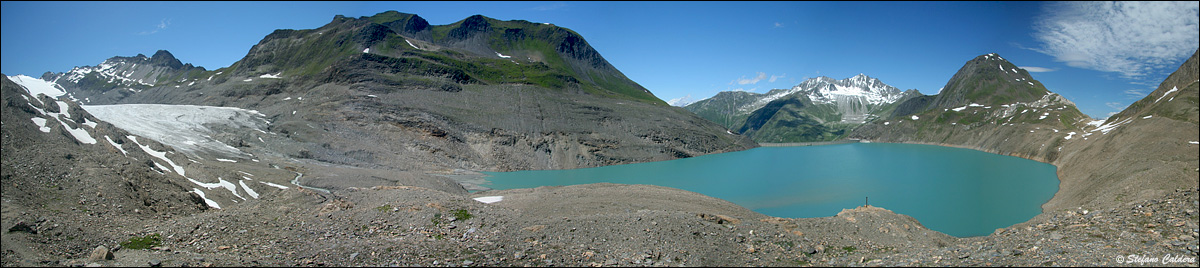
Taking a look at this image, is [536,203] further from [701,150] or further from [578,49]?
[578,49]

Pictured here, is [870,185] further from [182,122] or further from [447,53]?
[447,53]

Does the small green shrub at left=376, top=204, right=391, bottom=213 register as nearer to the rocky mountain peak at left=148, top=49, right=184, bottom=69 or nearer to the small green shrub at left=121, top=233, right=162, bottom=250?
the small green shrub at left=121, top=233, right=162, bottom=250

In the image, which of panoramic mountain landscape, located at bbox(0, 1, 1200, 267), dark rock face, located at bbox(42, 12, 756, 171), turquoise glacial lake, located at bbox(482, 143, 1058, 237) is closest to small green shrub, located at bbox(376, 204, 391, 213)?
panoramic mountain landscape, located at bbox(0, 1, 1200, 267)

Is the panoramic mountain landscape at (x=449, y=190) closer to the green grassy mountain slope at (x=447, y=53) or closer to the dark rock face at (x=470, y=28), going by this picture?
the green grassy mountain slope at (x=447, y=53)

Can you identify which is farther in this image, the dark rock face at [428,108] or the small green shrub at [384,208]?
the dark rock face at [428,108]

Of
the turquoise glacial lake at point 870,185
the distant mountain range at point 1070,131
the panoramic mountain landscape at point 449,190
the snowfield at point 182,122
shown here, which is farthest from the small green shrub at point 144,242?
the distant mountain range at point 1070,131

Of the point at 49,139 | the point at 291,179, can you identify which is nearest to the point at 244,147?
the point at 291,179
